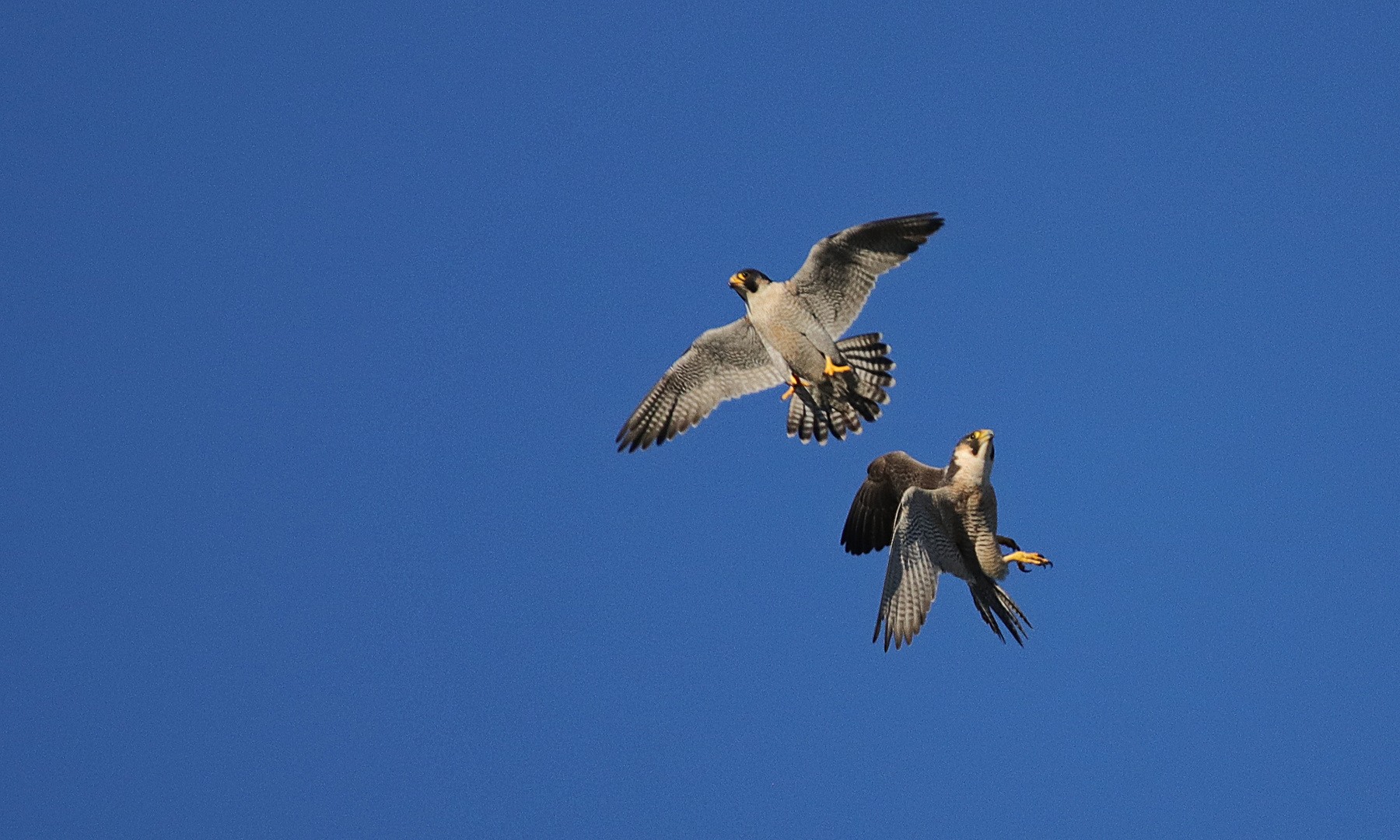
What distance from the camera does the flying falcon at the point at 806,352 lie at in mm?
13789

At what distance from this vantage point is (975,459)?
1295cm

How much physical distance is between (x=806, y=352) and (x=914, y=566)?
2.59 m

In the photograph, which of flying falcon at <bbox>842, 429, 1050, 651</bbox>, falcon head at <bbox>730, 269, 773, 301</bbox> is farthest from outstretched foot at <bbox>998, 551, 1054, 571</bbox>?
falcon head at <bbox>730, 269, 773, 301</bbox>

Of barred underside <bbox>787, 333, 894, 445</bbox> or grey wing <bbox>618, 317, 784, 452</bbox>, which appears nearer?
barred underside <bbox>787, 333, 894, 445</bbox>

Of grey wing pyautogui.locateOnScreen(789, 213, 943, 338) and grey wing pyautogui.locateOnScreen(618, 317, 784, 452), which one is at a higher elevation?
grey wing pyautogui.locateOnScreen(618, 317, 784, 452)

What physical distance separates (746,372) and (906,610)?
380 centimetres

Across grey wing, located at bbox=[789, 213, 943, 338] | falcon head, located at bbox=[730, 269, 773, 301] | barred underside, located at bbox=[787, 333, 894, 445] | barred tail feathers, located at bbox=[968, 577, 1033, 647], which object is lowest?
barred tail feathers, located at bbox=[968, 577, 1033, 647]

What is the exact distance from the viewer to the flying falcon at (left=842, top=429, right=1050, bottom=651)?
12.7 metres

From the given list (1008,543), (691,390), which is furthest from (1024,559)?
(691,390)

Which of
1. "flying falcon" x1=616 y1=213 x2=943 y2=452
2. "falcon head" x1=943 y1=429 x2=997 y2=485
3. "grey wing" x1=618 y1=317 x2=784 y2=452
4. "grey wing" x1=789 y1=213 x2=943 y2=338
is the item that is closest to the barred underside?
"flying falcon" x1=616 y1=213 x2=943 y2=452

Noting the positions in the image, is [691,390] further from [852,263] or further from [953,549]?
[953,549]

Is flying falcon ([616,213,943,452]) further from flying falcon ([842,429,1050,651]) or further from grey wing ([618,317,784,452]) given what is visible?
flying falcon ([842,429,1050,651])

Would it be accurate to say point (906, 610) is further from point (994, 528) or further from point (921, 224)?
point (921, 224)

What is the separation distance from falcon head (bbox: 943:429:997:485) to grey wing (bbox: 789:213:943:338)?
6.44 feet
